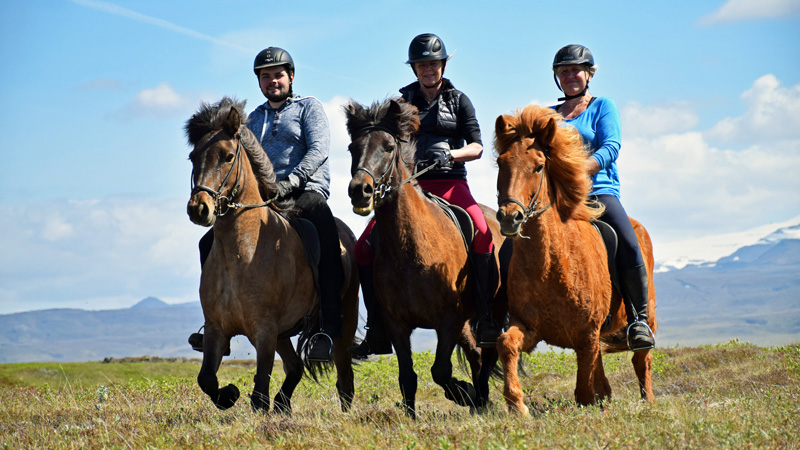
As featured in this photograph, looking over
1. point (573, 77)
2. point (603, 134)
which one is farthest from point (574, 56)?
point (603, 134)

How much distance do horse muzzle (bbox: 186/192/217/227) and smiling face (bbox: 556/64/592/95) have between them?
411 centimetres

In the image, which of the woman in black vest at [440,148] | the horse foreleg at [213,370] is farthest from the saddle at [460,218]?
the horse foreleg at [213,370]

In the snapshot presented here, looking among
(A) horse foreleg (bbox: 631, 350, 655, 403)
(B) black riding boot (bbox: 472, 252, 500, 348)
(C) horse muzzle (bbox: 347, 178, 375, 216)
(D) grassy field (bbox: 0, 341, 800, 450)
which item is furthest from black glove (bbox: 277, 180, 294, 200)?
(A) horse foreleg (bbox: 631, 350, 655, 403)

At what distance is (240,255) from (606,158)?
390cm

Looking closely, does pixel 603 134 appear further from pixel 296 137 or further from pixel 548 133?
pixel 296 137

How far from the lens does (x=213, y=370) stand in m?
7.94

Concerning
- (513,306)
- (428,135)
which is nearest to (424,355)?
(428,135)

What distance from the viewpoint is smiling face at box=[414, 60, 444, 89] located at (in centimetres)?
903

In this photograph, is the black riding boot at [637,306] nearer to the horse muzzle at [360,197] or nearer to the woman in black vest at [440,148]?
the woman in black vest at [440,148]

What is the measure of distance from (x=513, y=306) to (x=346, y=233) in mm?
→ 3383

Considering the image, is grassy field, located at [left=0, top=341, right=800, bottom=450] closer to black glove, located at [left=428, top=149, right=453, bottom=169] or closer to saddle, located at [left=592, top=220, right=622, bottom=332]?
saddle, located at [left=592, top=220, right=622, bottom=332]

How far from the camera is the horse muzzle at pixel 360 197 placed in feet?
23.8

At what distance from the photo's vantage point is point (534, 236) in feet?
22.9

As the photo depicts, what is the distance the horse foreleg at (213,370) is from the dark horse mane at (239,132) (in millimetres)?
1582
